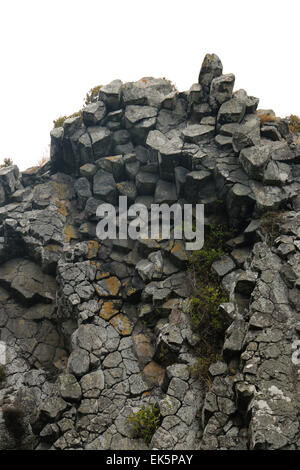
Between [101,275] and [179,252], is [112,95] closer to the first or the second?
[179,252]

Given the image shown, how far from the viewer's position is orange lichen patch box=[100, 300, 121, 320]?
11125 mm

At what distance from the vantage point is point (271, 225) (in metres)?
10.0

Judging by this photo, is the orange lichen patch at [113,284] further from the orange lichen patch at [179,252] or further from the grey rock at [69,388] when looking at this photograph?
the grey rock at [69,388]

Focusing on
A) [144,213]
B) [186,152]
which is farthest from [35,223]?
[186,152]

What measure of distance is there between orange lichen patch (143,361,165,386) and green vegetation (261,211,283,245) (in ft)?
16.7

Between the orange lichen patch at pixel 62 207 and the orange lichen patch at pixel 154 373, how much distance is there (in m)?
7.41

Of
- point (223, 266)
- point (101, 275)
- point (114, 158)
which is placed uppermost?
point (114, 158)

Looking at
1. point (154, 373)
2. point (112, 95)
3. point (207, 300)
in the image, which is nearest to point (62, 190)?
point (112, 95)

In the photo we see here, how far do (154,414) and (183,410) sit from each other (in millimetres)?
851

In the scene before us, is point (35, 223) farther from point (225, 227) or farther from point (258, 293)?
point (258, 293)

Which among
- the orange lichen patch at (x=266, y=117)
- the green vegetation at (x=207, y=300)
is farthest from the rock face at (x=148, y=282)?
the orange lichen patch at (x=266, y=117)

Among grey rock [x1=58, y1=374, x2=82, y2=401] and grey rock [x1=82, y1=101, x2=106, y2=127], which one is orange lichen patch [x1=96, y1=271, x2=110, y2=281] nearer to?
grey rock [x1=58, y1=374, x2=82, y2=401]

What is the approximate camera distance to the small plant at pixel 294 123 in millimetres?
14056

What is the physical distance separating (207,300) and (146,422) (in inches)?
146
